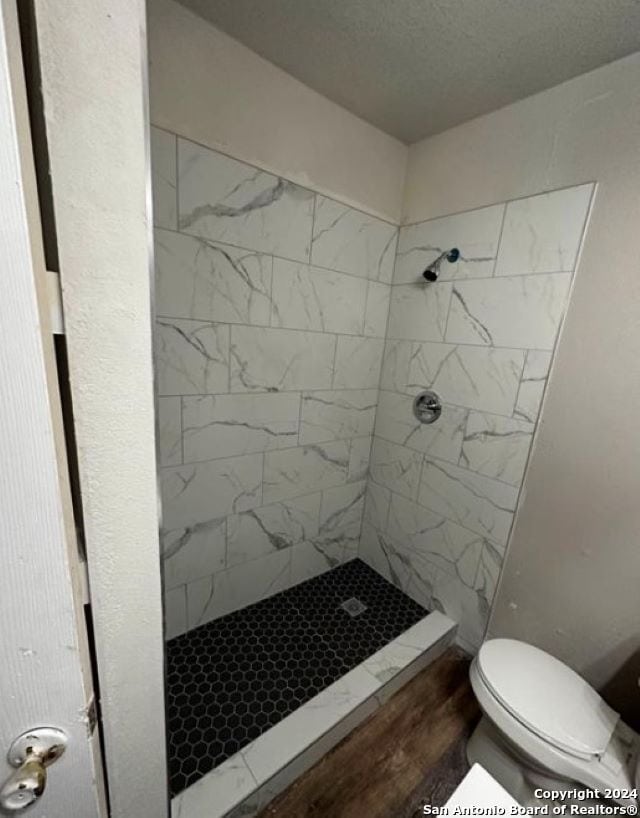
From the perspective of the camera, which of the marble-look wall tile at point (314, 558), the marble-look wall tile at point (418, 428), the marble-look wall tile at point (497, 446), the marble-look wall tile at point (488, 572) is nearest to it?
the marble-look wall tile at point (497, 446)

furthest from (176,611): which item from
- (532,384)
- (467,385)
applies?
(532,384)

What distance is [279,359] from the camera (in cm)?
153

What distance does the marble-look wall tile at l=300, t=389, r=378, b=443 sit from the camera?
5.60 ft

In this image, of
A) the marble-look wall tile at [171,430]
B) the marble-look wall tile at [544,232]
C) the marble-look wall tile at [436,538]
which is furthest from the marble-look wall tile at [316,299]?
the marble-look wall tile at [436,538]

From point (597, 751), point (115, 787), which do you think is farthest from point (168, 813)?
point (597, 751)

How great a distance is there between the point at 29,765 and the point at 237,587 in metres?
1.36

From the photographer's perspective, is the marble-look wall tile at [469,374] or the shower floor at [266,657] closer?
the shower floor at [266,657]

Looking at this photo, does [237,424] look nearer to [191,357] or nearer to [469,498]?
[191,357]

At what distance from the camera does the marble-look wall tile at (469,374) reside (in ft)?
4.65

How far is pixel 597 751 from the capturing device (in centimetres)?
96

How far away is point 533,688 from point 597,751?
0.18 meters

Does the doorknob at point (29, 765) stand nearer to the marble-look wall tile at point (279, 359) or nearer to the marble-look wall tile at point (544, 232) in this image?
the marble-look wall tile at point (279, 359)

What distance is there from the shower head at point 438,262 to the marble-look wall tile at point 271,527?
1.26 m

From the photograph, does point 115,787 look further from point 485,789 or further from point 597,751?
point 597,751
